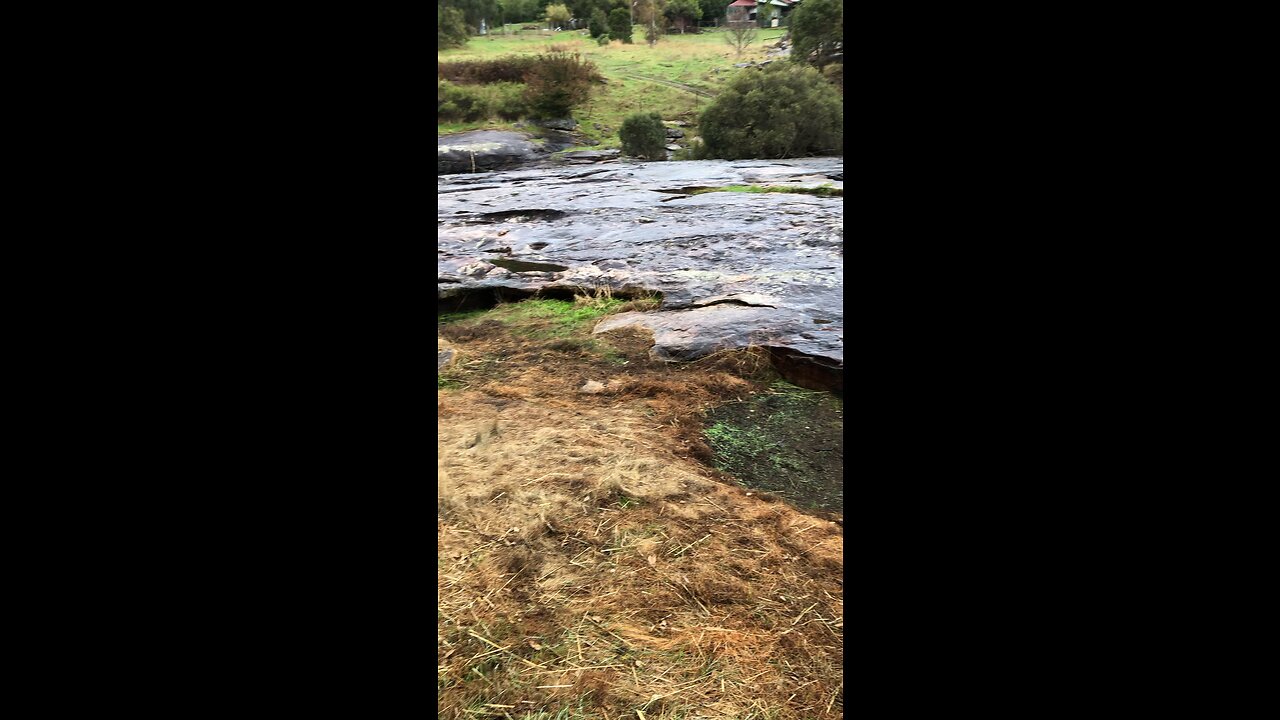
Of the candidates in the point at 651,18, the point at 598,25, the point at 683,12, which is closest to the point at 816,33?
the point at 598,25

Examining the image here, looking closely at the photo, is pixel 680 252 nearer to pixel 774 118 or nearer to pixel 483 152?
pixel 774 118

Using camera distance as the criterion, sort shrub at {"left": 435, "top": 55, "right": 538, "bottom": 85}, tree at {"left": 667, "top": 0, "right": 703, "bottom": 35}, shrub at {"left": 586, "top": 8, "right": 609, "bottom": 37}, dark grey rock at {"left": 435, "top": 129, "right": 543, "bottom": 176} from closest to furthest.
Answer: dark grey rock at {"left": 435, "top": 129, "right": 543, "bottom": 176} → shrub at {"left": 435, "top": 55, "right": 538, "bottom": 85} → shrub at {"left": 586, "top": 8, "right": 609, "bottom": 37} → tree at {"left": 667, "top": 0, "right": 703, "bottom": 35}

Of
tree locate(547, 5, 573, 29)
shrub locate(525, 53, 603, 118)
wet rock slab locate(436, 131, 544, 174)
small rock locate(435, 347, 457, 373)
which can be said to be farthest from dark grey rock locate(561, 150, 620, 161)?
tree locate(547, 5, 573, 29)

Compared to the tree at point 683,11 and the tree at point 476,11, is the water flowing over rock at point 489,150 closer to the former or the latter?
the tree at point 476,11

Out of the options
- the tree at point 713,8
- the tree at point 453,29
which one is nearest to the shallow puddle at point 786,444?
the tree at point 453,29

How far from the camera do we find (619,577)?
2490 mm

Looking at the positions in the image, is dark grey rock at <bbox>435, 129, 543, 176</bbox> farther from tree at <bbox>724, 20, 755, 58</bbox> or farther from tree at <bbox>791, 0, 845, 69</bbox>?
tree at <bbox>724, 20, 755, 58</bbox>

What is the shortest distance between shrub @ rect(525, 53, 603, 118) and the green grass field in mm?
375

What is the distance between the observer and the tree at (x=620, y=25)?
2475 cm

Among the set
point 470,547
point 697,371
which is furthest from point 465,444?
point 697,371

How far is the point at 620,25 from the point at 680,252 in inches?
841

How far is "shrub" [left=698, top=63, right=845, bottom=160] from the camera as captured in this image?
13.3 meters
